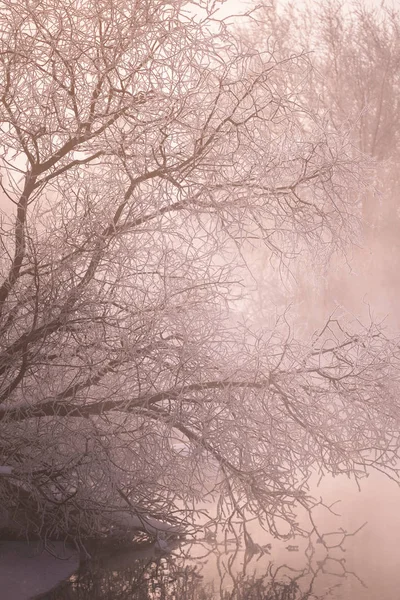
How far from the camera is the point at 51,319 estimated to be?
5801 mm

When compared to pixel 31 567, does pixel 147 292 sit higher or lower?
higher

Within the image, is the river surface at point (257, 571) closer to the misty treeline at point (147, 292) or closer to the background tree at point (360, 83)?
the misty treeline at point (147, 292)

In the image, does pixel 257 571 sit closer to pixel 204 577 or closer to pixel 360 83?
pixel 204 577

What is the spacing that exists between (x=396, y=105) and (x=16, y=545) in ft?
A: 57.2

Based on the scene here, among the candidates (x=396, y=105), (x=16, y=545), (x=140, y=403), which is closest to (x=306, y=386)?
(x=140, y=403)

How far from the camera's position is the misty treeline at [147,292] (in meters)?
5.73

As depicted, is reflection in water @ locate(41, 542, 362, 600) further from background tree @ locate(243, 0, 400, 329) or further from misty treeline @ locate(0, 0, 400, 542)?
background tree @ locate(243, 0, 400, 329)

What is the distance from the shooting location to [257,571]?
19.1 ft

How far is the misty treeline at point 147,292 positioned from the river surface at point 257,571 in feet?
0.97

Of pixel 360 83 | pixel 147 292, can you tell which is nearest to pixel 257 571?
pixel 147 292

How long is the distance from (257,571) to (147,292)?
1949mm

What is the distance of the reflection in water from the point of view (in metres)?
5.45

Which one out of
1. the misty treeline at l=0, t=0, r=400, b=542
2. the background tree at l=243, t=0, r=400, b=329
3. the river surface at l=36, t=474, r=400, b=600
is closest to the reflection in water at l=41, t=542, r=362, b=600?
the river surface at l=36, t=474, r=400, b=600

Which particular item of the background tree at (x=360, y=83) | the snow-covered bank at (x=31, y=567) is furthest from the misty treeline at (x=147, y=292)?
the background tree at (x=360, y=83)
